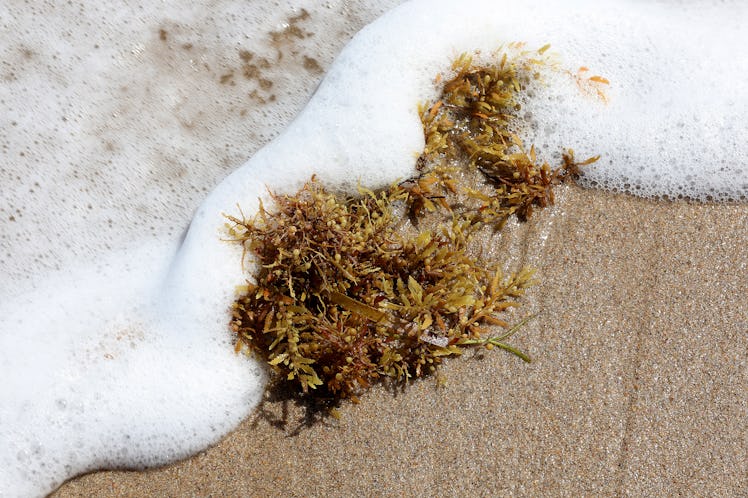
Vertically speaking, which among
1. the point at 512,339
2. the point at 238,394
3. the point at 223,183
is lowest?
the point at 238,394

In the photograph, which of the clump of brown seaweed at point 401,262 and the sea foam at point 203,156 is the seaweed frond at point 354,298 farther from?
the sea foam at point 203,156

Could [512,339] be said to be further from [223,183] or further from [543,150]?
[223,183]

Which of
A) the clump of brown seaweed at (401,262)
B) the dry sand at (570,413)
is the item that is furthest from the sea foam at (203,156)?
the dry sand at (570,413)

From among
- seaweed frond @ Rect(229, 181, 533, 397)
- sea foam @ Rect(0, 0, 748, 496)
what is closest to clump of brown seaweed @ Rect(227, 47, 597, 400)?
seaweed frond @ Rect(229, 181, 533, 397)

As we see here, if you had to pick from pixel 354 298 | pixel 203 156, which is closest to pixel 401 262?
pixel 354 298

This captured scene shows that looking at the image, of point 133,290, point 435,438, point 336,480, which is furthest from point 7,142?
point 435,438
